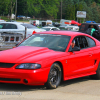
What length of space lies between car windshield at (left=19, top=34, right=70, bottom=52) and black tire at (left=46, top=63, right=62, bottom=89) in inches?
25.3

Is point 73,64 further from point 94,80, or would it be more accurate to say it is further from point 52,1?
point 52,1

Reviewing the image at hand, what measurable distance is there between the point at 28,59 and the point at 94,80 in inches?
110

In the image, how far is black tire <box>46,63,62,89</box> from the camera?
21.0 feet

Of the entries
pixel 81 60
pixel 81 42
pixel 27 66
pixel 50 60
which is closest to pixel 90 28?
pixel 81 42

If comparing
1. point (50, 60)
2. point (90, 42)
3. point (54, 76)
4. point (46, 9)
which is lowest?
point (54, 76)

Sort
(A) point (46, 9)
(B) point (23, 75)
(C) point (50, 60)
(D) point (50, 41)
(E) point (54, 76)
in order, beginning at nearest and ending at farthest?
1. (B) point (23, 75)
2. (C) point (50, 60)
3. (E) point (54, 76)
4. (D) point (50, 41)
5. (A) point (46, 9)

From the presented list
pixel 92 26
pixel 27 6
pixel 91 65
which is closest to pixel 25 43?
pixel 91 65

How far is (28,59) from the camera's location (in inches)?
245

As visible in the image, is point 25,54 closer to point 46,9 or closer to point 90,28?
point 90,28

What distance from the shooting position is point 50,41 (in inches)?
293

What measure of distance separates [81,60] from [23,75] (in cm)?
201

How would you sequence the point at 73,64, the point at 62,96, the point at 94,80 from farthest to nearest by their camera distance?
the point at 94,80 → the point at 73,64 → the point at 62,96

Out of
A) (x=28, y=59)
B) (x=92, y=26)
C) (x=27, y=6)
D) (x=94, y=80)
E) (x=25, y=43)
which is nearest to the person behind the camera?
(x=28, y=59)

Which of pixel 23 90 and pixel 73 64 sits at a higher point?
pixel 73 64
